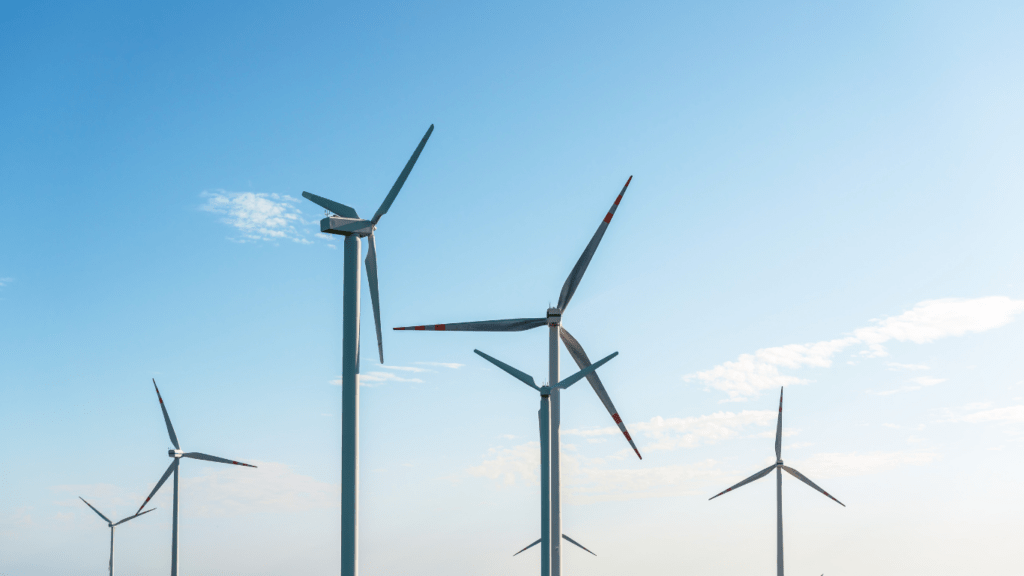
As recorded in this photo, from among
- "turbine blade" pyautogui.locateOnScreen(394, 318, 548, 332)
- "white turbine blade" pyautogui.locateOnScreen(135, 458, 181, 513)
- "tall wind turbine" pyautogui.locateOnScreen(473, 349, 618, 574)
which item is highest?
"turbine blade" pyautogui.locateOnScreen(394, 318, 548, 332)

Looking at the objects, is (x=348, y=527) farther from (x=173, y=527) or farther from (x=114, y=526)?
(x=114, y=526)

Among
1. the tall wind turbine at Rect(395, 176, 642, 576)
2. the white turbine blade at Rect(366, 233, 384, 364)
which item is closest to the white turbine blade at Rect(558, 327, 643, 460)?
the tall wind turbine at Rect(395, 176, 642, 576)

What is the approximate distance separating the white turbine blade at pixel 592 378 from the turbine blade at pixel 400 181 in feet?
50.1

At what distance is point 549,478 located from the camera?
55.4 metres

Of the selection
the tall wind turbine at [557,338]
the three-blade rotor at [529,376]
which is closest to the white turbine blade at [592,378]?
the tall wind turbine at [557,338]

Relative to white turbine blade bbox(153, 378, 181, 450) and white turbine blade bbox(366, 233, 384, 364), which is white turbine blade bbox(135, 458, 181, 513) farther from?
white turbine blade bbox(366, 233, 384, 364)

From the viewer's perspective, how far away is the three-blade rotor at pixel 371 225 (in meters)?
52.6

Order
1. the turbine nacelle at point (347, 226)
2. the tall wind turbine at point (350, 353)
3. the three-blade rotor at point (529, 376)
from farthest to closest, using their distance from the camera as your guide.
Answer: the three-blade rotor at point (529, 376) < the turbine nacelle at point (347, 226) < the tall wind turbine at point (350, 353)

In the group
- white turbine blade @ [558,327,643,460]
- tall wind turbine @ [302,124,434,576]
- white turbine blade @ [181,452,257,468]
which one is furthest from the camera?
white turbine blade @ [181,452,257,468]

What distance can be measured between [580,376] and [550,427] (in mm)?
3524

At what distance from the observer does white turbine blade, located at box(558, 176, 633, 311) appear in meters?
65.6

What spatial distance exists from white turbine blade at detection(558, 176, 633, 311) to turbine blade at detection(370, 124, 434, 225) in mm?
14828

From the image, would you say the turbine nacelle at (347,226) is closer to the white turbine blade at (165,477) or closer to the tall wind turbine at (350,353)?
the tall wind turbine at (350,353)

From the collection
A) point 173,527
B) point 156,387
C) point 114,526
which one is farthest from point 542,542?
point 114,526
